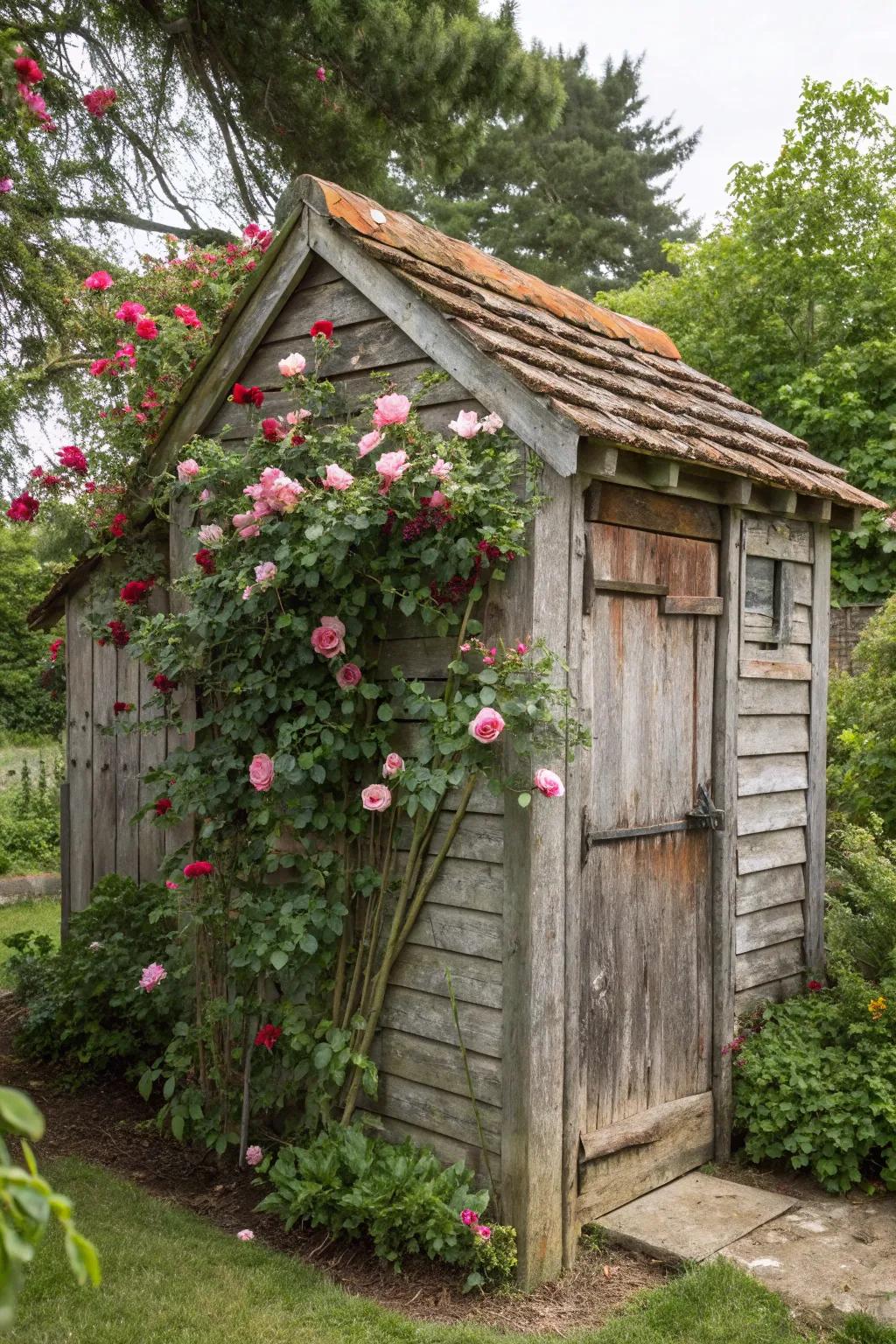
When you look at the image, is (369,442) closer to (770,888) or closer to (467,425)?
(467,425)

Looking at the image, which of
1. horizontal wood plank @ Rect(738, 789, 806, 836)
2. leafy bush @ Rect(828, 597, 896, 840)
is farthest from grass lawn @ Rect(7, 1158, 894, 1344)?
leafy bush @ Rect(828, 597, 896, 840)

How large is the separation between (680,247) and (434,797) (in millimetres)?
Answer: 15396

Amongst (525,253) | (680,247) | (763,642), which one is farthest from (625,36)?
(763,642)

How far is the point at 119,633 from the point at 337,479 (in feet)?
6.08

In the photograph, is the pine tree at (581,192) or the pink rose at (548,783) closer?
the pink rose at (548,783)

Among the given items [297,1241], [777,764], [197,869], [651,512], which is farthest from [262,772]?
[777,764]

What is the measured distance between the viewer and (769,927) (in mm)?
5336

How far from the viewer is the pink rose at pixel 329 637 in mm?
4012

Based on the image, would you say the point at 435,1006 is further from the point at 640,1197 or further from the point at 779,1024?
the point at 779,1024

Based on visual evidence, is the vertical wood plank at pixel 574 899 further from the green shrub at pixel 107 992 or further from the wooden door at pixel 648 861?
the green shrub at pixel 107 992

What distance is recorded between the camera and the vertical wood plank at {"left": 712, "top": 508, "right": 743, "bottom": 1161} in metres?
4.87

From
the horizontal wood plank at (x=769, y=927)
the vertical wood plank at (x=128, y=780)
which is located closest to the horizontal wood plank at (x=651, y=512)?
the horizontal wood plank at (x=769, y=927)

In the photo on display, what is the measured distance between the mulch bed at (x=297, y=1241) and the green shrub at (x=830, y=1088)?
1.01 metres

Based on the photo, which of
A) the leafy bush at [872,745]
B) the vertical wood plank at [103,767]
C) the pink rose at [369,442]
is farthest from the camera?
the leafy bush at [872,745]
